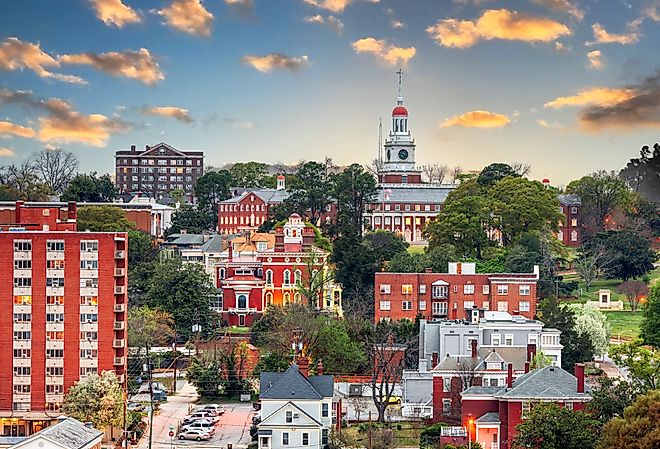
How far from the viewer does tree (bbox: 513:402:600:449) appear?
4028cm

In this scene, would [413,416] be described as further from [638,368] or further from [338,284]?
[338,284]

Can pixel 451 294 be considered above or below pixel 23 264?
below

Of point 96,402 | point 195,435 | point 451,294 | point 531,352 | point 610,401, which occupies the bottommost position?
point 195,435

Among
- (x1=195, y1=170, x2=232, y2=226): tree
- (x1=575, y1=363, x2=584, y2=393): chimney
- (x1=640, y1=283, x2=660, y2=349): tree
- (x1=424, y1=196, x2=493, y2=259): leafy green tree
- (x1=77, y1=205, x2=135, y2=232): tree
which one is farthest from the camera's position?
(x1=195, y1=170, x2=232, y2=226): tree

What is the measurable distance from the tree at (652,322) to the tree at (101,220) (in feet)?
127

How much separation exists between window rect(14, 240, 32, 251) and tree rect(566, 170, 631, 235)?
52.5 meters

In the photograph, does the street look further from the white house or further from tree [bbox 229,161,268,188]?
tree [bbox 229,161,268,188]

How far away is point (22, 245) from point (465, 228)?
3550cm

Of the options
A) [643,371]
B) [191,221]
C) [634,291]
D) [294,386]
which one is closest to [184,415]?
[294,386]

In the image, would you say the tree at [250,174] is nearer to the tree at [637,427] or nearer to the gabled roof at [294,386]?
the gabled roof at [294,386]

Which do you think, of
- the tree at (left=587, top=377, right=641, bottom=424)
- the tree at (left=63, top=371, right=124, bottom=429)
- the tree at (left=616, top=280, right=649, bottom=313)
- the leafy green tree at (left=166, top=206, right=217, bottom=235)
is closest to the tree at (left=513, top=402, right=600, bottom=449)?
the tree at (left=587, top=377, right=641, bottom=424)

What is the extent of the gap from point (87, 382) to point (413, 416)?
1396 cm

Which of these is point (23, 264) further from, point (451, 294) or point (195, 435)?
point (451, 294)

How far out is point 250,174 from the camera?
446ft
